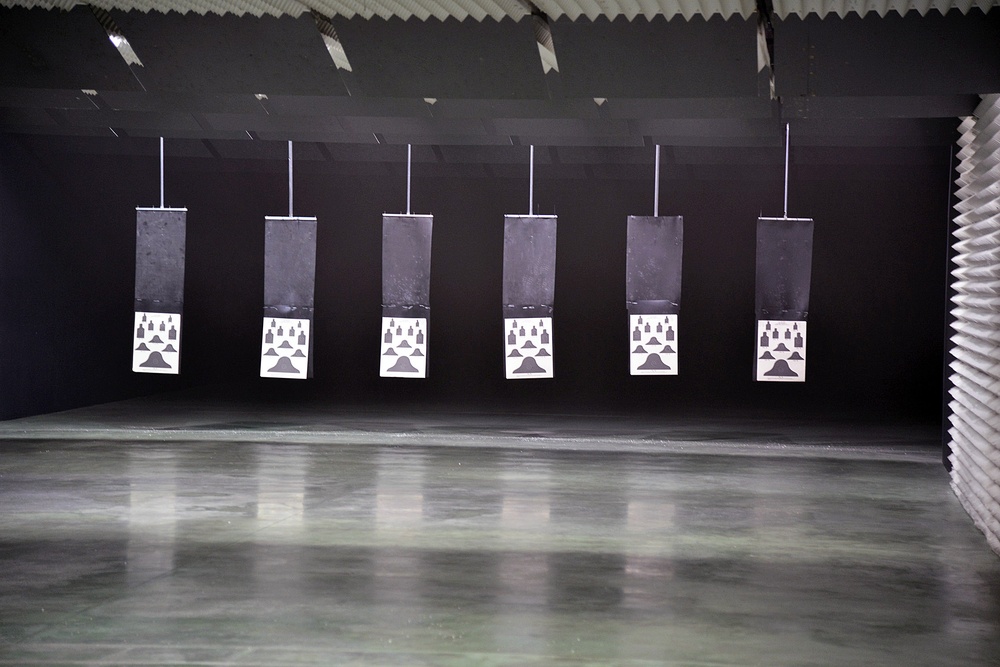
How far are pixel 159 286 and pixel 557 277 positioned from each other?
5190 mm

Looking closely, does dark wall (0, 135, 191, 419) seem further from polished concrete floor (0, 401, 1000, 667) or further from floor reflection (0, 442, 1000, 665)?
floor reflection (0, 442, 1000, 665)

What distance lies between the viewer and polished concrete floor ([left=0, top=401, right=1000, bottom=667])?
13.0 ft

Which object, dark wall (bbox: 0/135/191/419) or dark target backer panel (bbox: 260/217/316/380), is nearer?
dark target backer panel (bbox: 260/217/316/380)

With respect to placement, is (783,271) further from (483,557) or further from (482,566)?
(482,566)

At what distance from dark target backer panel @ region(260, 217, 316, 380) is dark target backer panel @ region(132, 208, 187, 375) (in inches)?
28.9

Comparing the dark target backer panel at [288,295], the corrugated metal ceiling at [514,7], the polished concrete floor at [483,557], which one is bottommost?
the polished concrete floor at [483,557]

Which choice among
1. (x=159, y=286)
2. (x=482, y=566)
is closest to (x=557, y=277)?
(x=159, y=286)

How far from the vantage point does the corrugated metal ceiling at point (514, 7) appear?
5640mm

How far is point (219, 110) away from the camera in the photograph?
7645 mm

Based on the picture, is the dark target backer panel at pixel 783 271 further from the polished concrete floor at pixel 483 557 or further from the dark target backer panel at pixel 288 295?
the dark target backer panel at pixel 288 295

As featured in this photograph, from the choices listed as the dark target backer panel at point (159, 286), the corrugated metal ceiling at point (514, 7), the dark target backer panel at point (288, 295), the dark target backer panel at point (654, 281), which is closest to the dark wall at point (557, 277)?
the dark target backer panel at point (159, 286)

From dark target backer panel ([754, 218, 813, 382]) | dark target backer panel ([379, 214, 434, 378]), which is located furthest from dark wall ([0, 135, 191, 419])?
dark target backer panel ([754, 218, 813, 382])

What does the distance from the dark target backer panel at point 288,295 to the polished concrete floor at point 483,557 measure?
74 cm

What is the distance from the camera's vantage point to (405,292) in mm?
9852
